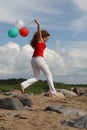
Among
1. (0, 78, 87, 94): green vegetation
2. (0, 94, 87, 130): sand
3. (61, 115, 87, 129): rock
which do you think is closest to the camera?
(0, 94, 87, 130): sand

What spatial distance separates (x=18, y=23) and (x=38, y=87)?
745 cm

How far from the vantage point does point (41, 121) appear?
318 inches

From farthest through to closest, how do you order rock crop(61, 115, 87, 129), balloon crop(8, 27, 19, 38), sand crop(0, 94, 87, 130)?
1. balloon crop(8, 27, 19, 38)
2. rock crop(61, 115, 87, 129)
3. sand crop(0, 94, 87, 130)

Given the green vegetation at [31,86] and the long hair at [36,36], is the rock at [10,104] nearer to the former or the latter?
the long hair at [36,36]

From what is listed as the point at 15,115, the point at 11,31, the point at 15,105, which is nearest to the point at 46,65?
Result: the point at 11,31

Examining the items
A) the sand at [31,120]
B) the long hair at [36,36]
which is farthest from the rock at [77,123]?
the long hair at [36,36]

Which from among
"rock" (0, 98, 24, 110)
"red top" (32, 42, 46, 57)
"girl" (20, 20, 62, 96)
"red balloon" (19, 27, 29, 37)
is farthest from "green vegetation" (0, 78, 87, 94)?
"rock" (0, 98, 24, 110)

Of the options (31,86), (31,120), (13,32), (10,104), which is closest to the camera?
(31,120)

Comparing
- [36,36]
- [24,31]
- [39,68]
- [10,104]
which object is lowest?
[10,104]

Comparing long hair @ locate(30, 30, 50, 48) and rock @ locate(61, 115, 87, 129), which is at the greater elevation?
long hair @ locate(30, 30, 50, 48)

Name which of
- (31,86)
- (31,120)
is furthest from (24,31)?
(31,86)

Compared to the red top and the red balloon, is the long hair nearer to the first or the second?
the red top

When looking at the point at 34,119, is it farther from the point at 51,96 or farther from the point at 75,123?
the point at 51,96

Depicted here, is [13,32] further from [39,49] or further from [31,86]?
[31,86]
